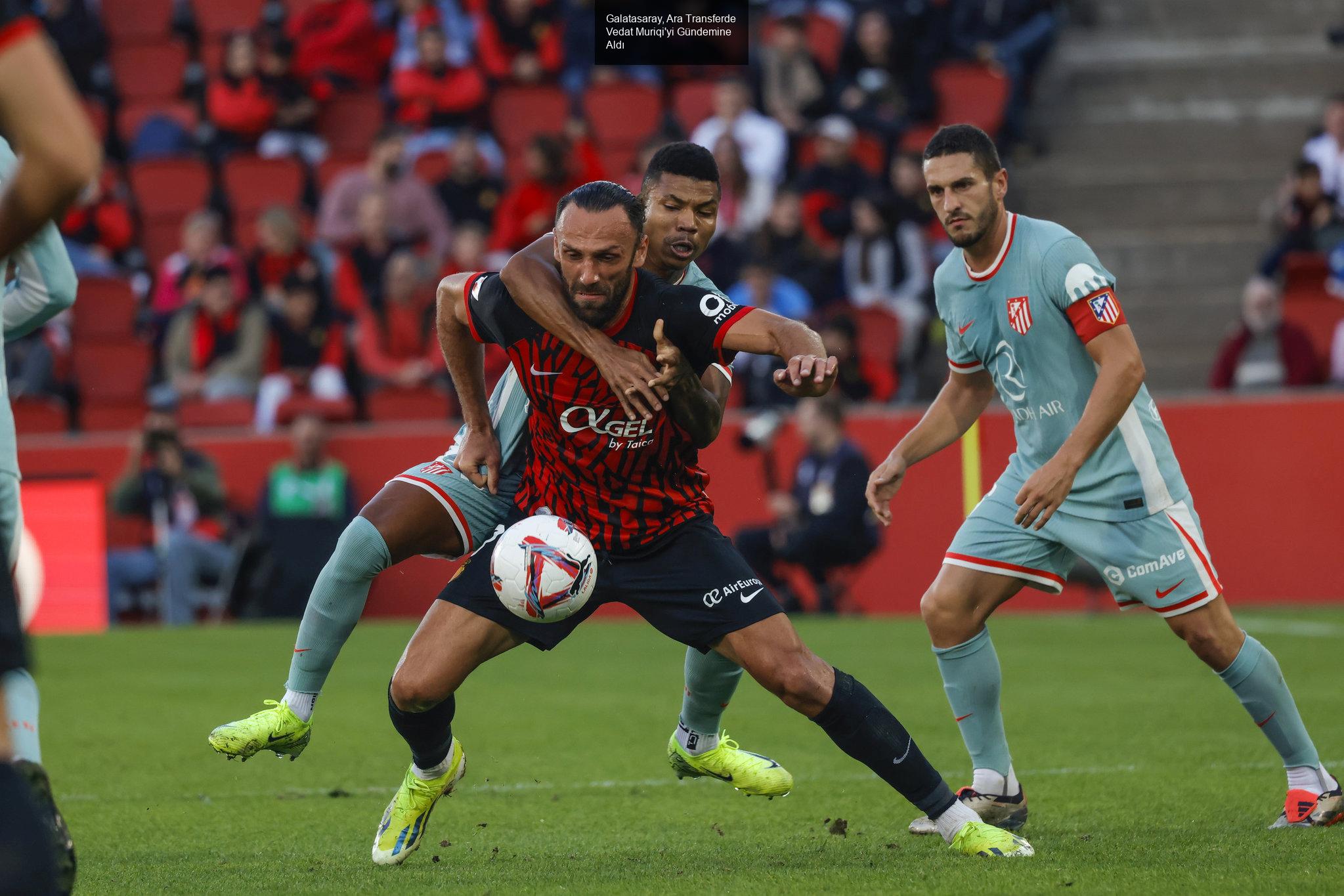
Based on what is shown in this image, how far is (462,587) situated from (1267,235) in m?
13.8

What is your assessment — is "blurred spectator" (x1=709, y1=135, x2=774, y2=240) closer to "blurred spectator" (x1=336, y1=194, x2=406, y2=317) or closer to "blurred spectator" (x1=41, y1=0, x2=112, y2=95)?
"blurred spectator" (x1=336, y1=194, x2=406, y2=317)

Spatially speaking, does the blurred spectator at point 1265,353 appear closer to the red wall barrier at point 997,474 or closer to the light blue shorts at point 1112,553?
the red wall barrier at point 997,474

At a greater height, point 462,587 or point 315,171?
point 315,171

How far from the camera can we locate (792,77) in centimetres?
1670

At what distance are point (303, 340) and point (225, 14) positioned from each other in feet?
18.4

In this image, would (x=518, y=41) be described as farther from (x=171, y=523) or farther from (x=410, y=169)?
(x=171, y=523)

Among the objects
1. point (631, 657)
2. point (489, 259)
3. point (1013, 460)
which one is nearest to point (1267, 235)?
point (489, 259)

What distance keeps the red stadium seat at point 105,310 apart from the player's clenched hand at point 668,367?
11750 mm

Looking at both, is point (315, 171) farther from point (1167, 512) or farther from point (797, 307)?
point (1167, 512)

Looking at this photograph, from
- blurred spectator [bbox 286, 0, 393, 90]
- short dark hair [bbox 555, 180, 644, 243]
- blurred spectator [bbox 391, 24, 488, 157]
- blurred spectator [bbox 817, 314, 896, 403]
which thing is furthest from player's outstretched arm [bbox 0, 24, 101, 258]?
blurred spectator [bbox 286, 0, 393, 90]

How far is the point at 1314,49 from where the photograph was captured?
62.5ft

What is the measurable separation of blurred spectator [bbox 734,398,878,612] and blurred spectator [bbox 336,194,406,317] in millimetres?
4493

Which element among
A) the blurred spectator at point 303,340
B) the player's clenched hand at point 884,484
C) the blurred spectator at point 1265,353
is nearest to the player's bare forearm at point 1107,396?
the player's clenched hand at point 884,484

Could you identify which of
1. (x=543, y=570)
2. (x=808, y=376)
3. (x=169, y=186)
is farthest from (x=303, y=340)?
(x=808, y=376)
